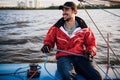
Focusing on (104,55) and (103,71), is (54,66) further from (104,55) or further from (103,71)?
(104,55)

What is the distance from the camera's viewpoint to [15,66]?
477 cm

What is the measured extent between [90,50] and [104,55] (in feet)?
19.6

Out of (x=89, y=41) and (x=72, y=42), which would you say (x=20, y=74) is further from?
(x=89, y=41)

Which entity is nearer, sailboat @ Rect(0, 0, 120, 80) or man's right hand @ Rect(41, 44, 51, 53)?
man's right hand @ Rect(41, 44, 51, 53)

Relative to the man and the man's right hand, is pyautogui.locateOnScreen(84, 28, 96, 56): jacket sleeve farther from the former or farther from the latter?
the man's right hand

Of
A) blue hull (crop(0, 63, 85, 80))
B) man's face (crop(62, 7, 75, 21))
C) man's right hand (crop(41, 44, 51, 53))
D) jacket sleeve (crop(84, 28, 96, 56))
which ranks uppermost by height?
man's face (crop(62, 7, 75, 21))

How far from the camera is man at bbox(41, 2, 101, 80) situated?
13.2 feet

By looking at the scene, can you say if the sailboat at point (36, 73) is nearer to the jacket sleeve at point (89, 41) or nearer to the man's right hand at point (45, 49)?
the man's right hand at point (45, 49)

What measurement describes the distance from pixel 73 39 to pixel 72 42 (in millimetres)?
63

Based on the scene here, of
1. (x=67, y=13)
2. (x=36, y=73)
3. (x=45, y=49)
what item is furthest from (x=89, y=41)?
(x=36, y=73)

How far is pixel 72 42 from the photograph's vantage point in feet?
14.1

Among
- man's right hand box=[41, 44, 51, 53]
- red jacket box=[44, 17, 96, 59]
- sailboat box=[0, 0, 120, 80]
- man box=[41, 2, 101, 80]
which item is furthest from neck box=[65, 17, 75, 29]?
sailboat box=[0, 0, 120, 80]

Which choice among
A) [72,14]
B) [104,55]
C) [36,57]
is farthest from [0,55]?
[72,14]

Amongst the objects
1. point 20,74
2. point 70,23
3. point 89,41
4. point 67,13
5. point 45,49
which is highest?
point 67,13
